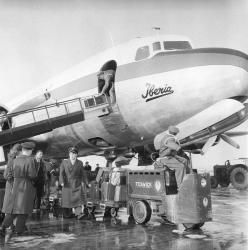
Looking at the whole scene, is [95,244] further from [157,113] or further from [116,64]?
[116,64]

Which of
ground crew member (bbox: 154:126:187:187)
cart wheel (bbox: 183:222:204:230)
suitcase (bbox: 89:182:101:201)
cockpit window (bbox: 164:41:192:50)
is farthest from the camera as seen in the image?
cockpit window (bbox: 164:41:192:50)

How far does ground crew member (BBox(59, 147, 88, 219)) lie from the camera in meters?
7.53

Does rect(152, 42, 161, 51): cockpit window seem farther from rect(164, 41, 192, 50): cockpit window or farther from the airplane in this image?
rect(164, 41, 192, 50): cockpit window

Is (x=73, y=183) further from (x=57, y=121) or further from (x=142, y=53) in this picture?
(x=142, y=53)

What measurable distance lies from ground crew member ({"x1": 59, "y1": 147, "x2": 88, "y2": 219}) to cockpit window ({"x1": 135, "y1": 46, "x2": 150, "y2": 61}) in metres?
3.05

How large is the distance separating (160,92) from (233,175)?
399 inches

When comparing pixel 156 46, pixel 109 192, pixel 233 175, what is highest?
pixel 156 46

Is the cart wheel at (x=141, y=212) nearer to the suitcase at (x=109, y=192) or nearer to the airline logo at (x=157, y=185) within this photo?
the airline logo at (x=157, y=185)

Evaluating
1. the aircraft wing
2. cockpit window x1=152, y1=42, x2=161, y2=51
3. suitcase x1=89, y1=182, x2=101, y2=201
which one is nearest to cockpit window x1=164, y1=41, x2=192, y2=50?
cockpit window x1=152, y1=42, x2=161, y2=51

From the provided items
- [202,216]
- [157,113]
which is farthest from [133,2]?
[202,216]

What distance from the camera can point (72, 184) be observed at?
757 cm

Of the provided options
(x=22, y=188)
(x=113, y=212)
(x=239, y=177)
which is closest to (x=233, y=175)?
(x=239, y=177)

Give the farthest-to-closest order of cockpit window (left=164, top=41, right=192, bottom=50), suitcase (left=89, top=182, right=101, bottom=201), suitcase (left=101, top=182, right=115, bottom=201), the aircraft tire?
the aircraft tire
cockpit window (left=164, top=41, right=192, bottom=50)
suitcase (left=89, top=182, right=101, bottom=201)
suitcase (left=101, top=182, right=115, bottom=201)

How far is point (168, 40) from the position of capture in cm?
909
